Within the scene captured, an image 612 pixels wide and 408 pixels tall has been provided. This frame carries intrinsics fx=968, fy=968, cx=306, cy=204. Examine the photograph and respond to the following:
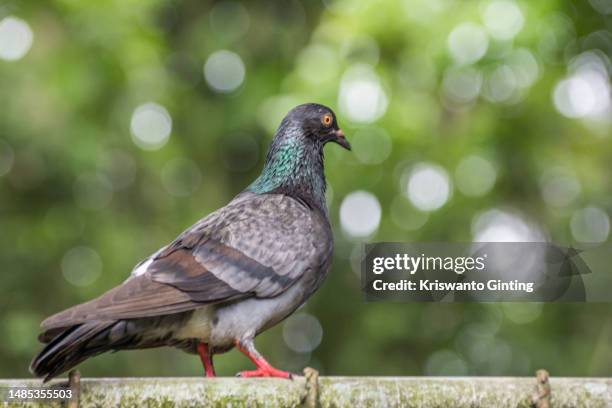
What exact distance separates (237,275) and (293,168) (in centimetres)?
73

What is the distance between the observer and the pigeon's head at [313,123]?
4582mm

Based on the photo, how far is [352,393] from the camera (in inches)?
123

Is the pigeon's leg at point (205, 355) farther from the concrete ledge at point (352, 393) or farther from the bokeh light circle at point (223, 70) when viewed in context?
the bokeh light circle at point (223, 70)

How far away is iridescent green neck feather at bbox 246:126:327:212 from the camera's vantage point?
454 cm

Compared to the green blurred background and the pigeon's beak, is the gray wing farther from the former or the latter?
the green blurred background

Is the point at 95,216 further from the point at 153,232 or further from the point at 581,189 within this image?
the point at 581,189

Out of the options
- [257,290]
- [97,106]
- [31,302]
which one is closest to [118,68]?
[97,106]

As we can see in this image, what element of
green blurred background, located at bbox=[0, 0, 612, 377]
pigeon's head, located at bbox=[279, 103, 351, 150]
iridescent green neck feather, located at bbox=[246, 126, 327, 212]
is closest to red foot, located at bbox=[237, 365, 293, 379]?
iridescent green neck feather, located at bbox=[246, 126, 327, 212]

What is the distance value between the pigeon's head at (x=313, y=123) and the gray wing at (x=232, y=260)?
350mm

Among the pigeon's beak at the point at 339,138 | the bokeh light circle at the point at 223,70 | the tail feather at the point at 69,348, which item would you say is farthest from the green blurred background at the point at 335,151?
the tail feather at the point at 69,348

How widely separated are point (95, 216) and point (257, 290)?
21.7 feet

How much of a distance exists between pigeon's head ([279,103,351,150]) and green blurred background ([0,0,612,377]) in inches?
151

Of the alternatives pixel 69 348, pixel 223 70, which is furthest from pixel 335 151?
pixel 69 348

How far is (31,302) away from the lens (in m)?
9.90
